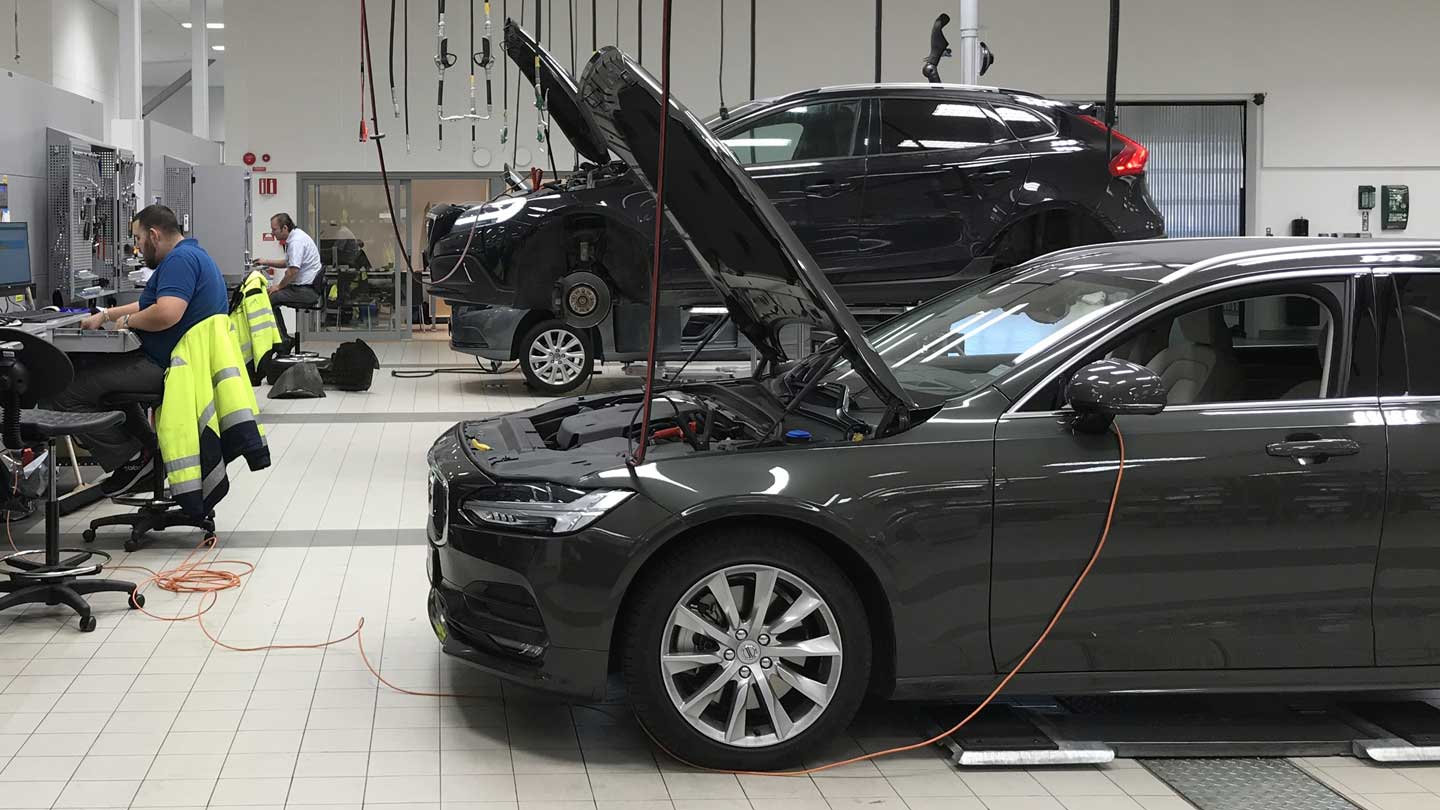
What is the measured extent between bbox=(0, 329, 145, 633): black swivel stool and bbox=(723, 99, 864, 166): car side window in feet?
15.0

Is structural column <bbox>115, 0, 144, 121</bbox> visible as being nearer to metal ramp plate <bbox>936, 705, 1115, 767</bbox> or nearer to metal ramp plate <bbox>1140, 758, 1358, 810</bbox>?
metal ramp plate <bbox>936, 705, 1115, 767</bbox>

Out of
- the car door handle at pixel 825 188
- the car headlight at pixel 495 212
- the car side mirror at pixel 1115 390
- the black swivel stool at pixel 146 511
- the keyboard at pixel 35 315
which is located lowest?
the black swivel stool at pixel 146 511

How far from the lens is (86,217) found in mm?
10867

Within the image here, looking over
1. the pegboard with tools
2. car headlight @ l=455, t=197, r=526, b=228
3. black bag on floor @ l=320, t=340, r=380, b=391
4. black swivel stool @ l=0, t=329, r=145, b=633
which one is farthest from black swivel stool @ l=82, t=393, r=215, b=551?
black bag on floor @ l=320, t=340, r=380, b=391

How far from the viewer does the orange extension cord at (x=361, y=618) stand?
385 centimetres

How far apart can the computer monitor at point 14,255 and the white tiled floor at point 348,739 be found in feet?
12.9

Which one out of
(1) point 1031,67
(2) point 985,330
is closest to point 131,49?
(1) point 1031,67

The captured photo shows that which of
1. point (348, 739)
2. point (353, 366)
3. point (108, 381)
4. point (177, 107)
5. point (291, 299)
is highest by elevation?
point (177, 107)

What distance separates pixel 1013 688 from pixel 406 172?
18.9 metres

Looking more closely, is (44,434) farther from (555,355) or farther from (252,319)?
(555,355)

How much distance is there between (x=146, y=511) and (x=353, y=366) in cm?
711

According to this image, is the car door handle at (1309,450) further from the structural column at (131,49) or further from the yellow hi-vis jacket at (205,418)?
the structural column at (131,49)

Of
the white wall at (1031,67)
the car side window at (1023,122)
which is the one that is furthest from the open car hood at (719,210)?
the white wall at (1031,67)

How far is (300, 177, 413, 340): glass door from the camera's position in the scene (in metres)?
21.7
